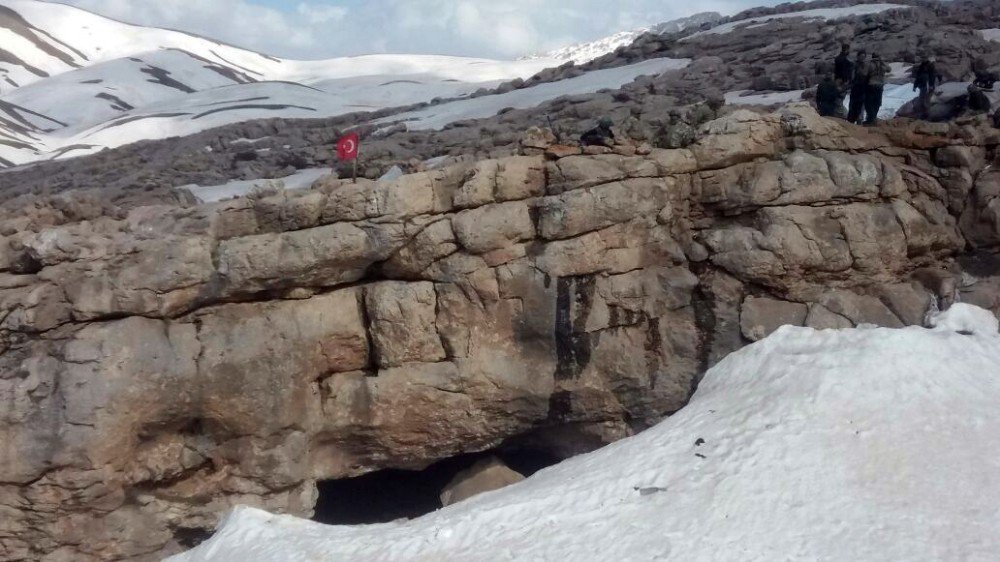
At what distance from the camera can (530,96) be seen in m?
23.3

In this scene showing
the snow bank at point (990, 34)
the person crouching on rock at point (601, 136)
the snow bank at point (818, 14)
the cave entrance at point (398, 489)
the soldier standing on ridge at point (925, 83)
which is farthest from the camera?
the snow bank at point (818, 14)

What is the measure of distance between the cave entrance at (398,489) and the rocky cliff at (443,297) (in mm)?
760

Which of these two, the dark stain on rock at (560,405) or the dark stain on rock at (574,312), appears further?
the dark stain on rock at (560,405)

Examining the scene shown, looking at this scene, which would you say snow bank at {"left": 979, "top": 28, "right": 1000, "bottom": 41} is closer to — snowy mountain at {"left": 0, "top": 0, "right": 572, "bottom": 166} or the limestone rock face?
the limestone rock face

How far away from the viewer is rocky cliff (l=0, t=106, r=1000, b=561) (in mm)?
10344

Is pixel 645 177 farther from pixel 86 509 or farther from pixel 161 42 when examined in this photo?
pixel 161 42

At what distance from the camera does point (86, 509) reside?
A: 33.6ft

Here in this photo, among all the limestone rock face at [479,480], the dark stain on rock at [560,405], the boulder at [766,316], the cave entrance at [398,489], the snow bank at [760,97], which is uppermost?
the snow bank at [760,97]

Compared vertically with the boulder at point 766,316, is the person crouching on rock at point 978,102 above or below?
above

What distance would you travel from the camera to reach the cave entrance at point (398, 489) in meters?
12.7

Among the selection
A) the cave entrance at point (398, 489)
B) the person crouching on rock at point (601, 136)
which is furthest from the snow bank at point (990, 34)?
the cave entrance at point (398, 489)

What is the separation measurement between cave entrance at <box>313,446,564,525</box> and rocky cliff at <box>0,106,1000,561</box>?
2.49ft

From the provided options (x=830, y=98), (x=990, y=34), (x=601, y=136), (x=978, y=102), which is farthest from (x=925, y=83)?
(x=990, y=34)

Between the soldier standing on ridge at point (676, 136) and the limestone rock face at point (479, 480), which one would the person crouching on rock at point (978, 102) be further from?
the limestone rock face at point (479, 480)
